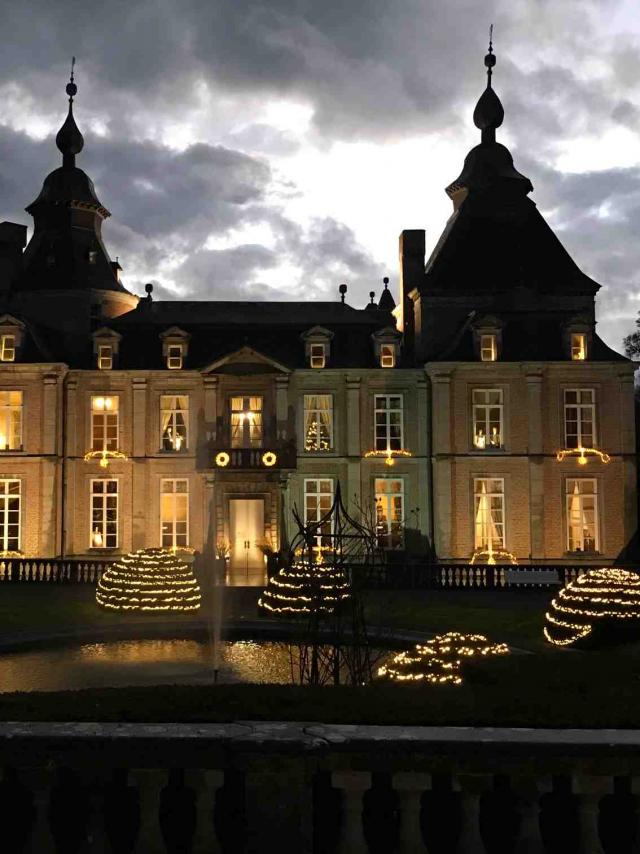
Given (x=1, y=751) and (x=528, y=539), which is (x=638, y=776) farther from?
(x=528, y=539)

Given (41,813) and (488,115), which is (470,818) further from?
(488,115)

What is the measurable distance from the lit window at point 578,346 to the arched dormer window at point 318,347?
8556 mm

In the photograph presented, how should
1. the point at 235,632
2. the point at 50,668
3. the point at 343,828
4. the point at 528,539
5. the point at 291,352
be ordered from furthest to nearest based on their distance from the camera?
the point at 291,352 → the point at 528,539 → the point at 235,632 → the point at 50,668 → the point at 343,828

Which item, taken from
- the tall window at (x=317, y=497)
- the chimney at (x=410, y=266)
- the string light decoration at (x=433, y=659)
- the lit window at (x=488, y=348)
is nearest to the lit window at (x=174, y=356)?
the tall window at (x=317, y=497)

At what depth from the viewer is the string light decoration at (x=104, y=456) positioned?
103ft

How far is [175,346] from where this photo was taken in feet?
107

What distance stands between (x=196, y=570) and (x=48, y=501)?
561 centimetres

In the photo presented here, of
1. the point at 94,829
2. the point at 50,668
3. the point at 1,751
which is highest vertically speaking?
the point at 1,751

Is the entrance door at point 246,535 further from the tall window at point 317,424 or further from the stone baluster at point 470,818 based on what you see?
the stone baluster at point 470,818

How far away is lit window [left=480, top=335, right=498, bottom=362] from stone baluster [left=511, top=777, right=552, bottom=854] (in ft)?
93.5

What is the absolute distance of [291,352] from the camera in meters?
32.8

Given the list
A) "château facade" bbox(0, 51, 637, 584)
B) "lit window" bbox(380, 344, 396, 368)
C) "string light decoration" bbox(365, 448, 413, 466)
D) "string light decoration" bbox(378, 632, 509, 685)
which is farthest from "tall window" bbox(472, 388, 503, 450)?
"string light decoration" bbox(378, 632, 509, 685)

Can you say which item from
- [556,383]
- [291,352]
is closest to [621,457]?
[556,383]

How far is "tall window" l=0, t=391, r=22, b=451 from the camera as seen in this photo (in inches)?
1232
